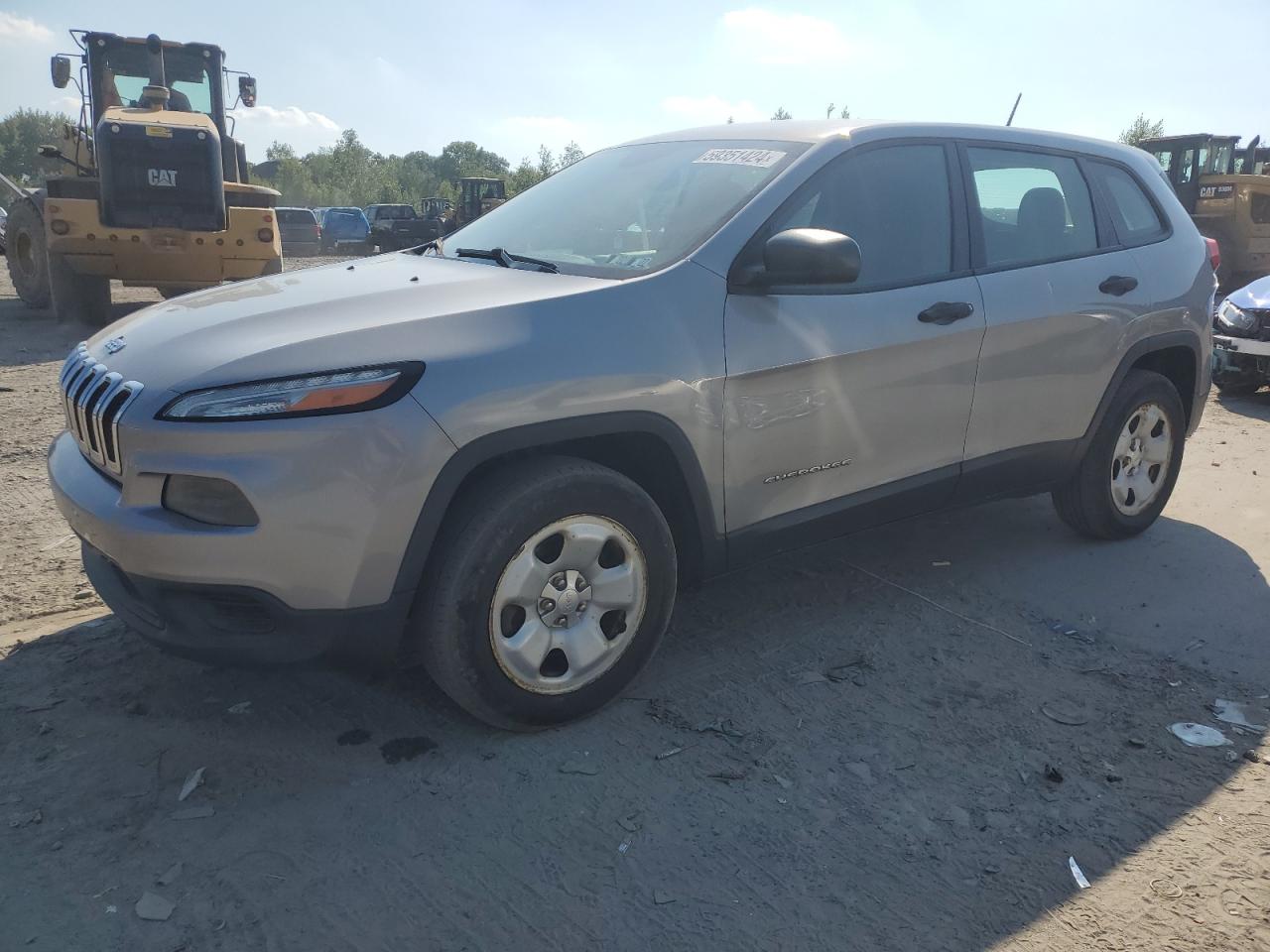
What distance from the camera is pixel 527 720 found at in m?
2.87

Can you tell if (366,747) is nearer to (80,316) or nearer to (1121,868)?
(1121,868)

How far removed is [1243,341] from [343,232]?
3145 cm

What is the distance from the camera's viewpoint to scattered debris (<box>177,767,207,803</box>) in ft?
8.55

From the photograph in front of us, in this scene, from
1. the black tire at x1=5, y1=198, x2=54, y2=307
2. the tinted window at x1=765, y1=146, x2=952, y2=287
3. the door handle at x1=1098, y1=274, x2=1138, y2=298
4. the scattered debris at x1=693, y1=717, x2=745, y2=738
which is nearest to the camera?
the scattered debris at x1=693, y1=717, x2=745, y2=738

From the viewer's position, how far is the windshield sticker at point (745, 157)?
3441 mm

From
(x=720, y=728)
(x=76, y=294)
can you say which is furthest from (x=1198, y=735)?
(x=76, y=294)

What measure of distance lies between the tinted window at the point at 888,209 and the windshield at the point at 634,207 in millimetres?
162

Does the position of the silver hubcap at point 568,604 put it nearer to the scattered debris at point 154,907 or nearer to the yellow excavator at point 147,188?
the scattered debris at point 154,907

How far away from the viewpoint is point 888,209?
363cm

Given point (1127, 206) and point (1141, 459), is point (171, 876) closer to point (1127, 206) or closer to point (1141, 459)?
point (1141, 459)

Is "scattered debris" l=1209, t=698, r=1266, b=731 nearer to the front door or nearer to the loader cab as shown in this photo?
the front door

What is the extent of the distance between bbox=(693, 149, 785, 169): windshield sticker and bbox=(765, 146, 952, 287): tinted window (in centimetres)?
17

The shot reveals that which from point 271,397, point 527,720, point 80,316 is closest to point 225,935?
point 527,720

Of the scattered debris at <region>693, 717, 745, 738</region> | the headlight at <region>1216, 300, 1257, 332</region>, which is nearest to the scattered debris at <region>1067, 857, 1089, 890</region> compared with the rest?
the scattered debris at <region>693, 717, 745, 738</region>
